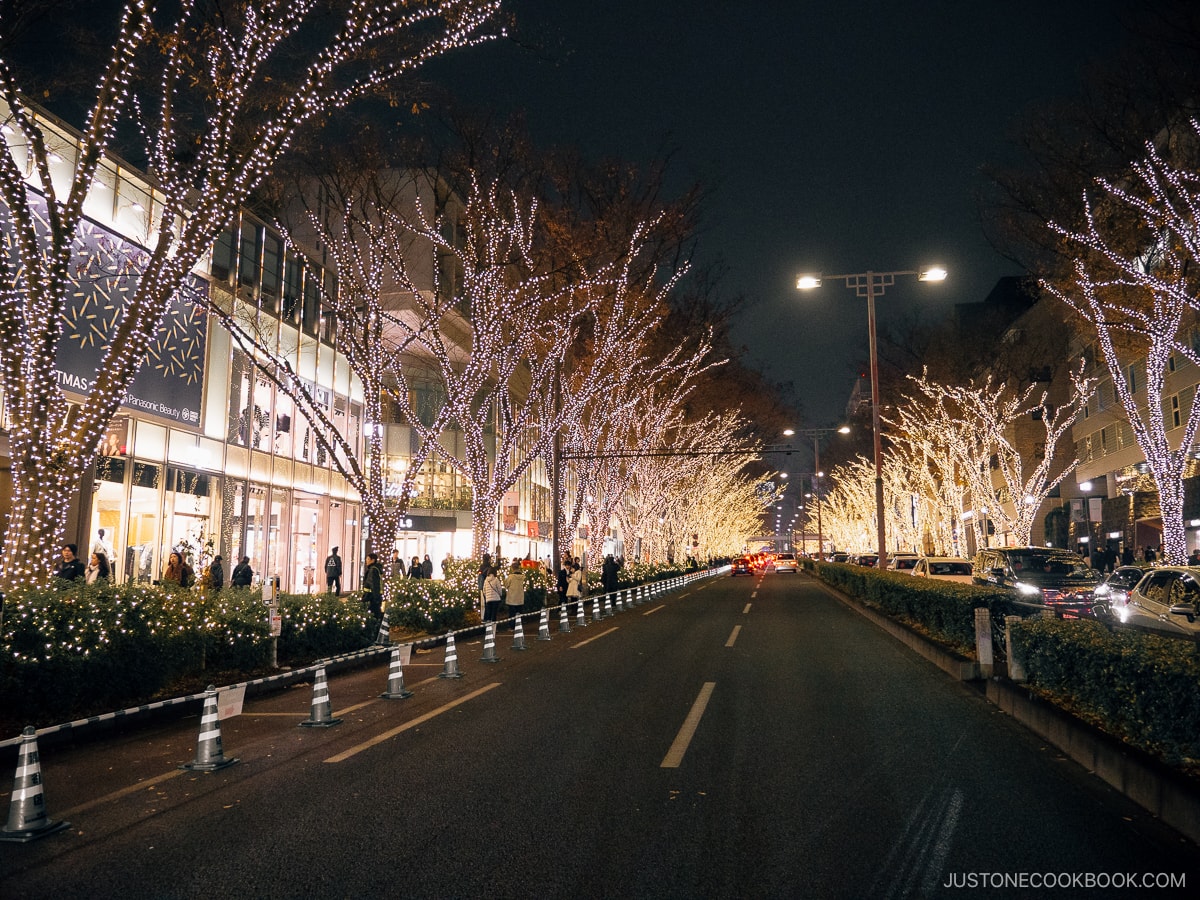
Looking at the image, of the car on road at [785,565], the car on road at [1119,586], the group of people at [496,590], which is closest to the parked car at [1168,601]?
the car on road at [1119,586]

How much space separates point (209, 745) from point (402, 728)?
6.47 feet

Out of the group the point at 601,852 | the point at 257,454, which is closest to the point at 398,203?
the point at 257,454

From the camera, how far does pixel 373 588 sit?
56.7ft

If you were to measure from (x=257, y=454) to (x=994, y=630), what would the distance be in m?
22.5

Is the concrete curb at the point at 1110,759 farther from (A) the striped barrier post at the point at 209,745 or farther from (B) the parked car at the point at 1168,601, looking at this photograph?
(A) the striped barrier post at the point at 209,745

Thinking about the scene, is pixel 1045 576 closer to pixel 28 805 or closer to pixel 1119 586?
pixel 1119 586

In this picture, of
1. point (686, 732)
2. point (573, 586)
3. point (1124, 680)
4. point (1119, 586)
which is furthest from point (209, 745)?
point (573, 586)

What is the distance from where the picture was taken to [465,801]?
598 cm

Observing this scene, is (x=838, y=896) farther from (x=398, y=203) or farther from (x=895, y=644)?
(x=398, y=203)

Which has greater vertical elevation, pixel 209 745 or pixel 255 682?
pixel 255 682

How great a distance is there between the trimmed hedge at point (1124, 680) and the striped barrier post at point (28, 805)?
7.25 meters

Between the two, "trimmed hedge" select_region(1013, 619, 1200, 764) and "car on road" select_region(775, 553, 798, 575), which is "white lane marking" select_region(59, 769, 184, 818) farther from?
"car on road" select_region(775, 553, 798, 575)

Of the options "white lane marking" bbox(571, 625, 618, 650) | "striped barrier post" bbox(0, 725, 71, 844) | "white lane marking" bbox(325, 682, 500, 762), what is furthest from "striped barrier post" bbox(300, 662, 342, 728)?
"white lane marking" bbox(571, 625, 618, 650)

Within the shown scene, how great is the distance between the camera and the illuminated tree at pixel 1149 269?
16.6m
